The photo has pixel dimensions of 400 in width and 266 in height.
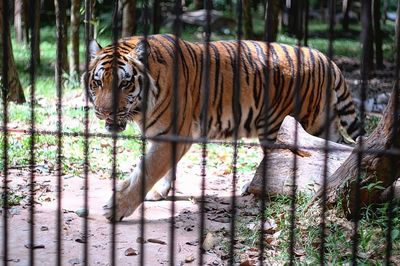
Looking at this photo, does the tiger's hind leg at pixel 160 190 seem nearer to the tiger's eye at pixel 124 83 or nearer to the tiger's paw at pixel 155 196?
the tiger's paw at pixel 155 196

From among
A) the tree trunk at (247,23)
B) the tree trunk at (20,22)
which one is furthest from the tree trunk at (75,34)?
the tree trunk at (247,23)

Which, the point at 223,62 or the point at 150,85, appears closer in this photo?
the point at 150,85

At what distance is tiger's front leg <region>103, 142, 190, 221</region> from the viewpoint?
448 cm

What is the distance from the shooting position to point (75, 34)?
8.68 m

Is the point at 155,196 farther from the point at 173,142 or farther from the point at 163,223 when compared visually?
the point at 173,142

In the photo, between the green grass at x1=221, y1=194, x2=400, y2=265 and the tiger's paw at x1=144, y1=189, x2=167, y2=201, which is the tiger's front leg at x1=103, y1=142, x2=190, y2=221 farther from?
the green grass at x1=221, y1=194, x2=400, y2=265

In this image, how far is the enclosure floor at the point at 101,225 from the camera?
3.77 m

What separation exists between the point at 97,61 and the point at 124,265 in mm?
1636

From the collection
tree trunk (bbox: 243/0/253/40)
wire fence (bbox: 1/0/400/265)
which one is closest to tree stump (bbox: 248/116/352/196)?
wire fence (bbox: 1/0/400/265)

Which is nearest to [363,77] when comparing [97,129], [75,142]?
[75,142]

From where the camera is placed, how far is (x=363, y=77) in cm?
257

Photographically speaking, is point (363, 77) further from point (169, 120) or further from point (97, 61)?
point (97, 61)

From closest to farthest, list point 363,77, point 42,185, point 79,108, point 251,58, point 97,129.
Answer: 1. point 363,77
2. point 42,185
3. point 251,58
4. point 97,129
5. point 79,108

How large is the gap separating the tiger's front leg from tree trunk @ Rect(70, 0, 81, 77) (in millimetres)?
4316
